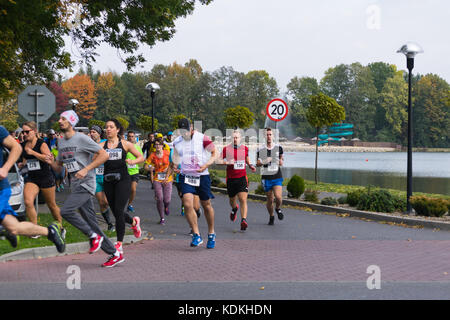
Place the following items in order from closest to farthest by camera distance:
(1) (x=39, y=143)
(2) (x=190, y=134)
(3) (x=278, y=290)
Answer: (3) (x=278, y=290)
(2) (x=190, y=134)
(1) (x=39, y=143)

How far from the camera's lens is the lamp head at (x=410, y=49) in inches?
545

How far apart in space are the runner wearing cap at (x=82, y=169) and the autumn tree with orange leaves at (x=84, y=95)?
10851 cm

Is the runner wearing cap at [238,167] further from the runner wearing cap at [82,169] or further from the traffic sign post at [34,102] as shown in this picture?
the traffic sign post at [34,102]

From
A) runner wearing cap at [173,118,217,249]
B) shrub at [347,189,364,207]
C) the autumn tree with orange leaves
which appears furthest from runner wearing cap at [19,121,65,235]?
the autumn tree with orange leaves

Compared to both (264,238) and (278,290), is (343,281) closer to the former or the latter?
(278,290)

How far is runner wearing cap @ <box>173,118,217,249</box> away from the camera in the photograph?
8.49m

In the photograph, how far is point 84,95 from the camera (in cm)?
11431

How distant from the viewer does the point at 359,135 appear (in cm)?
12112

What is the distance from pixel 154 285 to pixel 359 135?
119 metres

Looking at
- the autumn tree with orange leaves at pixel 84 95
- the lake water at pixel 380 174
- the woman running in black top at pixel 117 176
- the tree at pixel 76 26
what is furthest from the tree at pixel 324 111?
the autumn tree with orange leaves at pixel 84 95

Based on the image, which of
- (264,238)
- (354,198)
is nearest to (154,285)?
(264,238)

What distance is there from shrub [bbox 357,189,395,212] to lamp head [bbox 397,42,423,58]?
3.68 m

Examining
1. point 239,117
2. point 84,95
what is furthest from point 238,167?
point 84,95

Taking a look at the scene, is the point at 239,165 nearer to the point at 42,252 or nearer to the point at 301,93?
the point at 42,252
